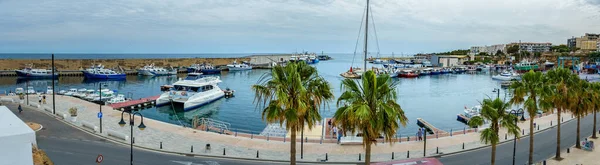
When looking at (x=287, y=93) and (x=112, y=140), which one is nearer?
Answer: (x=287, y=93)

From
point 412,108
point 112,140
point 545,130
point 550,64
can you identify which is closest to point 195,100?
point 112,140

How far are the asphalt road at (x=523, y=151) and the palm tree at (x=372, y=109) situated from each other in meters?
11.6

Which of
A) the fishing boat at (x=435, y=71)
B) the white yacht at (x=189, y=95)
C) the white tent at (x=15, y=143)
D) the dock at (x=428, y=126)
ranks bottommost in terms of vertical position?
the dock at (x=428, y=126)

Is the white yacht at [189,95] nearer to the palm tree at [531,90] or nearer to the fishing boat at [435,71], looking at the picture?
the palm tree at [531,90]

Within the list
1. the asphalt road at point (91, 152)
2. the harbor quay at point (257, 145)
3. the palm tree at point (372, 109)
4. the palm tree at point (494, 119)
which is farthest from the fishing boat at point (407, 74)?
the palm tree at point (372, 109)

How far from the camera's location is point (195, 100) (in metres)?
59.8

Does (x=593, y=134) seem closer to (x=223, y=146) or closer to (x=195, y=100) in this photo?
(x=223, y=146)

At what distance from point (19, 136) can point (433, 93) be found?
8497cm

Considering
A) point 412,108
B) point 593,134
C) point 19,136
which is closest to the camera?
point 19,136

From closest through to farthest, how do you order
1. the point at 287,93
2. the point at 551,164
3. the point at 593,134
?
the point at 287,93 < the point at 551,164 < the point at 593,134

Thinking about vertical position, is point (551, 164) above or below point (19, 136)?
below

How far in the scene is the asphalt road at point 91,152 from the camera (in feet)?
79.8

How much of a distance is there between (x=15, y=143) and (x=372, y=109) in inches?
538

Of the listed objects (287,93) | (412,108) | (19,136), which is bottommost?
(412,108)
